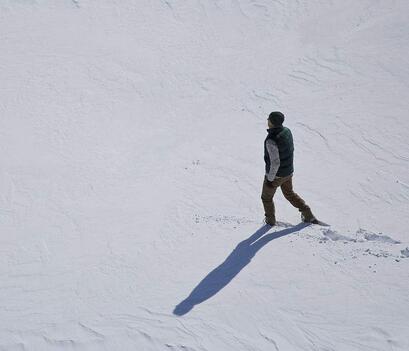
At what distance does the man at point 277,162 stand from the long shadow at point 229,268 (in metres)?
0.28

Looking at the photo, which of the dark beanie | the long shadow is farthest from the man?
the long shadow

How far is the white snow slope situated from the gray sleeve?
0.90m

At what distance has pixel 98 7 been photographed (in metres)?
13.4

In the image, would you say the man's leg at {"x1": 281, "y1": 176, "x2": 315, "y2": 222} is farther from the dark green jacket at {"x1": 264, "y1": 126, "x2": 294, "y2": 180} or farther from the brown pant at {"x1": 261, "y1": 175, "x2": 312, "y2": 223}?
the dark green jacket at {"x1": 264, "y1": 126, "x2": 294, "y2": 180}

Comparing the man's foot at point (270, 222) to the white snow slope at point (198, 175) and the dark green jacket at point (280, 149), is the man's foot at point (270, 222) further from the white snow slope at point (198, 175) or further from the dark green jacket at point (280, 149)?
the dark green jacket at point (280, 149)

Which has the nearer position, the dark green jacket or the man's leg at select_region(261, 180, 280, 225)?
the dark green jacket

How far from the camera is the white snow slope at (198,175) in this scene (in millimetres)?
5254

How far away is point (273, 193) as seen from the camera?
21.2 ft

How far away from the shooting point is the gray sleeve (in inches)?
237

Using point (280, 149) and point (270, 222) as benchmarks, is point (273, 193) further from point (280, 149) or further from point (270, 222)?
point (280, 149)

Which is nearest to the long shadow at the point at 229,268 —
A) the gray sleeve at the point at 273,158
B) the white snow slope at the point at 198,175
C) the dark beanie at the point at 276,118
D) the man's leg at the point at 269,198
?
the white snow slope at the point at 198,175

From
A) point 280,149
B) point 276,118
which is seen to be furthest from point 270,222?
point 276,118

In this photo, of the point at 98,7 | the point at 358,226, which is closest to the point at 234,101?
the point at 358,226

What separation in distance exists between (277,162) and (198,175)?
2.49 meters
